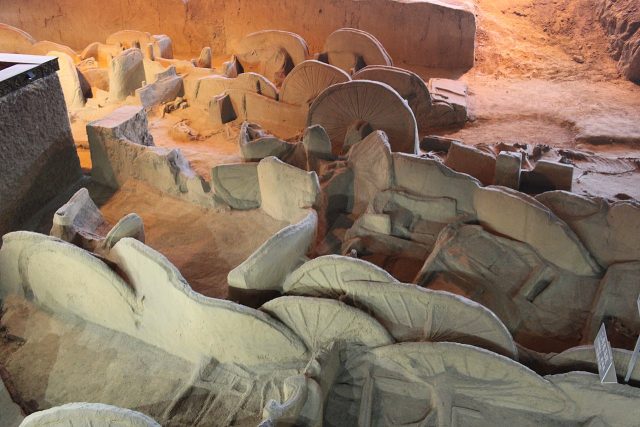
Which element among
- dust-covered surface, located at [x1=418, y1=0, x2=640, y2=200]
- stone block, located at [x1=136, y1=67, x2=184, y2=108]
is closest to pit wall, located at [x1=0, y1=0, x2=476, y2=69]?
dust-covered surface, located at [x1=418, y1=0, x2=640, y2=200]

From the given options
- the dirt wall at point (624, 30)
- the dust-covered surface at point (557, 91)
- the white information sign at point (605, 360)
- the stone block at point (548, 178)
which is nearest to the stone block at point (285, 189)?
the stone block at point (548, 178)

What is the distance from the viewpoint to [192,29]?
1068cm

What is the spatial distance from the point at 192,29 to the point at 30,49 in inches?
113

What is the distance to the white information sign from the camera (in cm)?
254

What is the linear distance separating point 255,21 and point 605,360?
909 cm

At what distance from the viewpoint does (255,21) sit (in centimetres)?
1026

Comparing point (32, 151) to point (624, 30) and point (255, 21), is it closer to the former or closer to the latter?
point (255, 21)

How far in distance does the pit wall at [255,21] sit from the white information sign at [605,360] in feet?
24.5

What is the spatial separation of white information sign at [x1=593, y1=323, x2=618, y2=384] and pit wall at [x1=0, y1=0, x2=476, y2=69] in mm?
7455

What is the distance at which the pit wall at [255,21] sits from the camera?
9250mm

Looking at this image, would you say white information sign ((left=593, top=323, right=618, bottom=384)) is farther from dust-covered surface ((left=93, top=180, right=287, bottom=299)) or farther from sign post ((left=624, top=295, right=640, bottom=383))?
dust-covered surface ((left=93, top=180, right=287, bottom=299))

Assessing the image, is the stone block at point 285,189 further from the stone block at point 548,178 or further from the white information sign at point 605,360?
the white information sign at point 605,360

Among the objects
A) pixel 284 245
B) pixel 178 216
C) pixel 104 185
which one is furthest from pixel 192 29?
pixel 284 245

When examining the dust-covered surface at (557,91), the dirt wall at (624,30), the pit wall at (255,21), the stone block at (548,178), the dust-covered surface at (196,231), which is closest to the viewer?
the dust-covered surface at (196,231)
